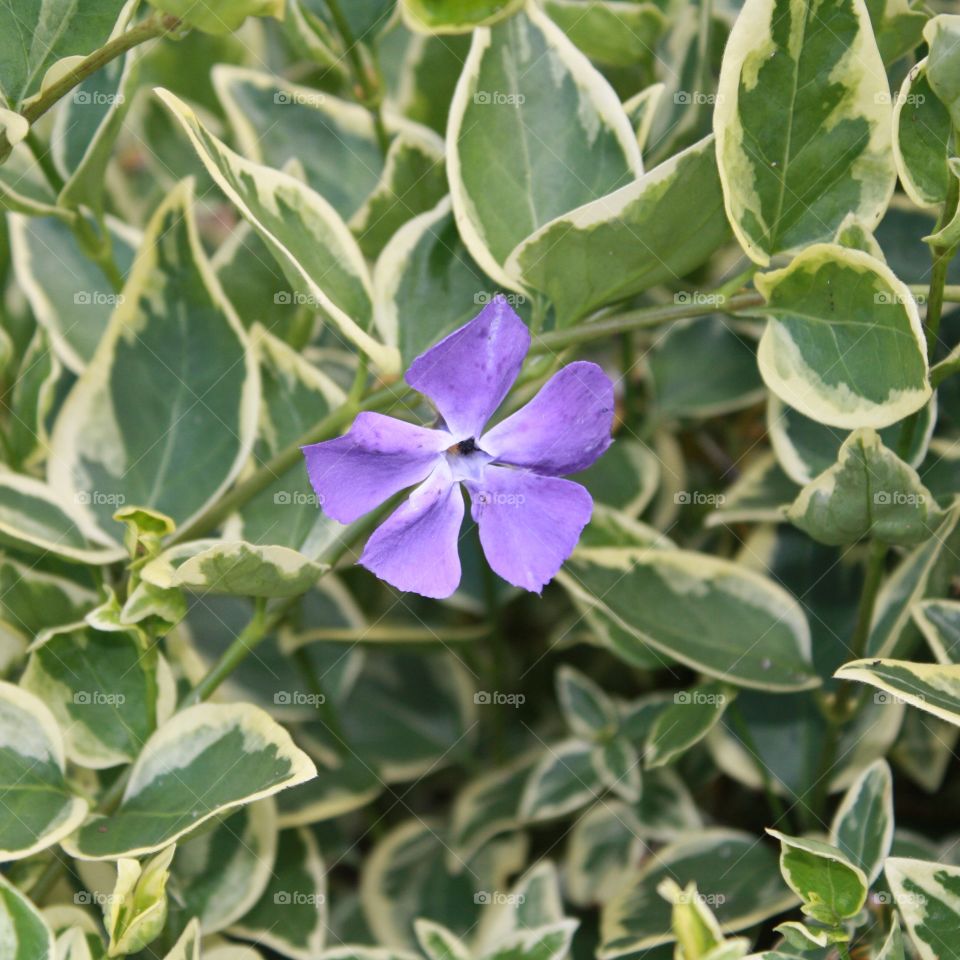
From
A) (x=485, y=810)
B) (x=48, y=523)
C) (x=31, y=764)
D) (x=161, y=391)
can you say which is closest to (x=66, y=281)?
(x=161, y=391)

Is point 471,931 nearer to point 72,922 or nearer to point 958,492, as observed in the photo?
point 72,922

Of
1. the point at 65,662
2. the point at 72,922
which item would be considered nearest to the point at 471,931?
the point at 72,922

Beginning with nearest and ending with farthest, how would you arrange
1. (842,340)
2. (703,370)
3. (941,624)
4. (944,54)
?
(944,54) < (842,340) < (941,624) < (703,370)

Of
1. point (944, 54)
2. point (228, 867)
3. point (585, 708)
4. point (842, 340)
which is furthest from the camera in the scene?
point (585, 708)

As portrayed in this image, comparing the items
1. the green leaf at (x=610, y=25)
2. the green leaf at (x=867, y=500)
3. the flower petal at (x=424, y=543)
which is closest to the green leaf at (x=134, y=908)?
the flower petal at (x=424, y=543)

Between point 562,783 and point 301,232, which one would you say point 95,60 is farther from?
point 562,783

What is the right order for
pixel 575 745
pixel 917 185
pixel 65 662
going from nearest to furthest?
pixel 917 185 < pixel 65 662 < pixel 575 745

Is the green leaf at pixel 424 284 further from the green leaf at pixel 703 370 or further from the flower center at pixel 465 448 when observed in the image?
the green leaf at pixel 703 370
